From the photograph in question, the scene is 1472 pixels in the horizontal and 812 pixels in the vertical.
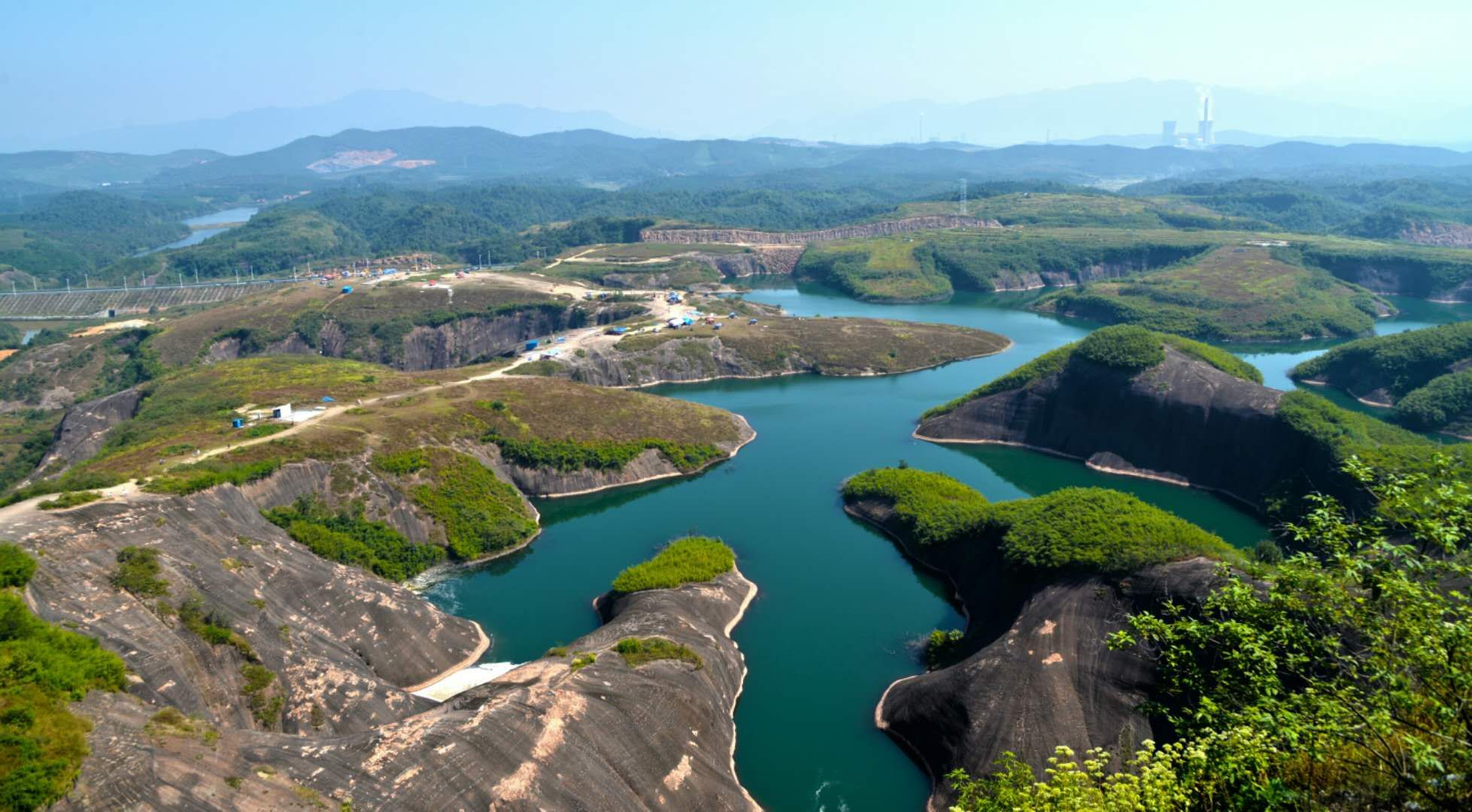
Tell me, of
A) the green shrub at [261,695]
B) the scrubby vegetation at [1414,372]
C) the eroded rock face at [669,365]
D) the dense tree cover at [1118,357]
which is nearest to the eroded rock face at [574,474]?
the dense tree cover at [1118,357]

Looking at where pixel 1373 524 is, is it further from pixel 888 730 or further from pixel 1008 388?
pixel 1008 388

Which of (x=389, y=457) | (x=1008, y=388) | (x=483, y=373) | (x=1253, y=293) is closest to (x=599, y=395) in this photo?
(x=483, y=373)

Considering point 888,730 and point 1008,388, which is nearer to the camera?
point 888,730

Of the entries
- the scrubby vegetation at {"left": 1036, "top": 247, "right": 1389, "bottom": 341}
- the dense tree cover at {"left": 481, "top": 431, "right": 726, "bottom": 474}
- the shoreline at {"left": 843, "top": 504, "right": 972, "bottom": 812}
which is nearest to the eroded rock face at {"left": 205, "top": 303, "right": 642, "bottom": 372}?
the dense tree cover at {"left": 481, "top": 431, "right": 726, "bottom": 474}

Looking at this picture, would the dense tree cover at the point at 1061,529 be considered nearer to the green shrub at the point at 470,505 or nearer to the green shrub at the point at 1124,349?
the green shrub at the point at 1124,349

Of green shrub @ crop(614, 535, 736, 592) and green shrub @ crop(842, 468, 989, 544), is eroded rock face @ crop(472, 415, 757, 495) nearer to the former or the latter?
green shrub @ crop(614, 535, 736, 592)

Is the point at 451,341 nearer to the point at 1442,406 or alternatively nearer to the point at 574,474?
the point at 574,474
